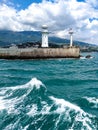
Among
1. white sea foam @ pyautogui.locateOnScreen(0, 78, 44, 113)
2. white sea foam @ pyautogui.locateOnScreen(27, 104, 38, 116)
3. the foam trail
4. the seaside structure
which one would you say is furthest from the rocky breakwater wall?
white sea foam @ pyautogui.locateOnScreen(27, 104, 38, 116)

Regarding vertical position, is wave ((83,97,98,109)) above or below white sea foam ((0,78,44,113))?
below

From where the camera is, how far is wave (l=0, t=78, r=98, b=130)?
13146 mm

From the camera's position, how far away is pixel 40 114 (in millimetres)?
14711

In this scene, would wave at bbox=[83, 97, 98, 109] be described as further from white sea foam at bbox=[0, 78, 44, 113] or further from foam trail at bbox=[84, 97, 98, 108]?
white sea foam at bbox=[0, 78, 44, 113]

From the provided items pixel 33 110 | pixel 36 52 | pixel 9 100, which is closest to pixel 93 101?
pixel 33 110

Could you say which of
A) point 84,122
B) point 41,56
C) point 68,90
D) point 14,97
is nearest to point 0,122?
point 84,122

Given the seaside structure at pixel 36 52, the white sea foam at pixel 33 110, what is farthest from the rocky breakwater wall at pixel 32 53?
the white sea foam at pixel 33 110

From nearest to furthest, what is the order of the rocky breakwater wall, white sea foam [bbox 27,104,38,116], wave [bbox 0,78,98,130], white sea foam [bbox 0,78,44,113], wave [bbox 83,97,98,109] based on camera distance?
wave [bbox 0,78,98,130] < white sea foam [bbox 27,104,38,116] < white sea foam [bbox 0,78,44,113] < wave [bbox 83,97,98,109] < the rocky breakwater wall

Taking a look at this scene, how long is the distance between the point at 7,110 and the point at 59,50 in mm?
77255

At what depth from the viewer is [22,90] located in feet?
68.7

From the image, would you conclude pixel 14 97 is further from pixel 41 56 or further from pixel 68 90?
pixel 41 56

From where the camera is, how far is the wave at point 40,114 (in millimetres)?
13146

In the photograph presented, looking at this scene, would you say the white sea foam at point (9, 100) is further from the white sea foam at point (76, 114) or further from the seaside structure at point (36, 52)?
the seaside structure at point (36, 52)

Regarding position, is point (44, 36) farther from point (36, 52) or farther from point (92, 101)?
point (92, 101)
